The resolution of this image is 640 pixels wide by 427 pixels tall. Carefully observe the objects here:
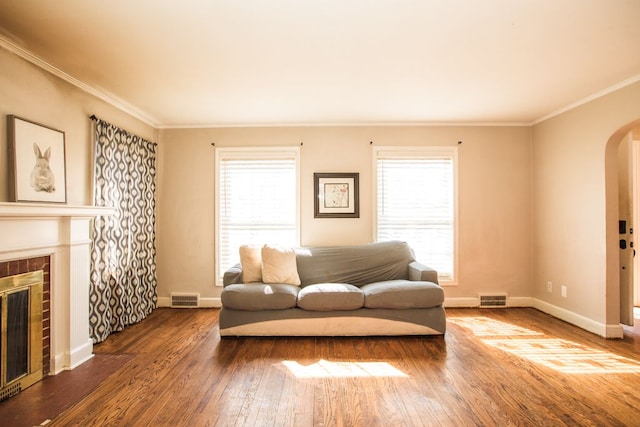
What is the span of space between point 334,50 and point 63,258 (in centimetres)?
285

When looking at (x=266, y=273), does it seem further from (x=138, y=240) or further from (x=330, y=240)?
(x=138, y=240)

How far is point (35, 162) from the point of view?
2.63 metres

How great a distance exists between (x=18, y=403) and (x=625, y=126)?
564 centimetres

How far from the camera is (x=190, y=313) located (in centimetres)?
431

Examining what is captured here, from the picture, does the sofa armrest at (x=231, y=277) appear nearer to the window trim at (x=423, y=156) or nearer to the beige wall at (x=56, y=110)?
the beige wall at (x=56, y=110)

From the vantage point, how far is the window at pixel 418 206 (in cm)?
458

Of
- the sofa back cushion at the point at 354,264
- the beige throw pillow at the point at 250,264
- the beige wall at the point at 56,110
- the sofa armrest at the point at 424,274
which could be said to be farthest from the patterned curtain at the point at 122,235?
the sofa armrest at the point at 424,274

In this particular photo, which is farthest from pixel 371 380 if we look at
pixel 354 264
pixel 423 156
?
pixel 423 156

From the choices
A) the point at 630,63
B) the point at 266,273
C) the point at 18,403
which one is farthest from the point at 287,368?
the point at 630,63

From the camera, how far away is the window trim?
4.54 metres

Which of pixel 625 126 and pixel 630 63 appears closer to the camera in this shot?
pixel 630 63

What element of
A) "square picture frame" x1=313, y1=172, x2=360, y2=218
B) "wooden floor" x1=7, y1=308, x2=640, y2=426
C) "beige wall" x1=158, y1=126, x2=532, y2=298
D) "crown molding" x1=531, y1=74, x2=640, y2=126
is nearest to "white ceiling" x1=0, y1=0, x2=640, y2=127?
"crown molding" x1=531, y1=74, x2=640, y2=126

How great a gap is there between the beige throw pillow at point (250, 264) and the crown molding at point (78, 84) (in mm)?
2180

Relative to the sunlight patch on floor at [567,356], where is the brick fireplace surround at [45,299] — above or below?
above
